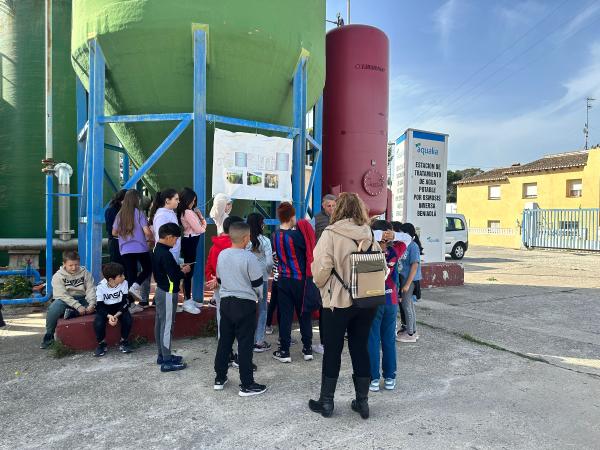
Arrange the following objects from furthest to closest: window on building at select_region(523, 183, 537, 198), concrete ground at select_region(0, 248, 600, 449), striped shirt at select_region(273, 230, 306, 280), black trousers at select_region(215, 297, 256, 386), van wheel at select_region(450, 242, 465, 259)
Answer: window on building at select_region(523, 183, 537, 198) → van wheel at select_region(450, 242, 465, 259) → striped shirt at select_region(273, 230, 306, 280) → black trousers at select_region(215, 297, 256, 386) → concrete ground at select_region(0, 248, 600, 449)

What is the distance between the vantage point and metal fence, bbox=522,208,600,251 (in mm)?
19375

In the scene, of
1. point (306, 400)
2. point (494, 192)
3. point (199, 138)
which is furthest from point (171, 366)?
point (494, 192)

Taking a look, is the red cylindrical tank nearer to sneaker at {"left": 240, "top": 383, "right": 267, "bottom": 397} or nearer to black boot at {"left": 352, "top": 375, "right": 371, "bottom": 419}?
sneaker at {"left": 240, "top": 383, "right": 267, "bottom": 397}

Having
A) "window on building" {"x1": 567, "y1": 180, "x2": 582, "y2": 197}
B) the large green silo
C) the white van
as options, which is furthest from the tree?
the large green silo

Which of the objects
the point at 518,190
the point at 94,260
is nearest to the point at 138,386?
the point at 94,260

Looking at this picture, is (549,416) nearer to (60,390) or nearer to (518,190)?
Result: (60,390)

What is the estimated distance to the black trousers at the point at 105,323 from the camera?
4203 millimetres

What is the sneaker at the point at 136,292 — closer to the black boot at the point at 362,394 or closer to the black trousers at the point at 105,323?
the black trousers at the point at 105,323

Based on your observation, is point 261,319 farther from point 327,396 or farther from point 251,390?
point 327,396

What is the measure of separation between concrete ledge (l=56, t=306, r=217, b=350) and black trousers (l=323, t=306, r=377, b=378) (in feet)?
7.43

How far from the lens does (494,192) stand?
30453 millimetres

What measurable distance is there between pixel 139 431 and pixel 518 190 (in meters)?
30.4

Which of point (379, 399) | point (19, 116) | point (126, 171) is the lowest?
point (379, 399)

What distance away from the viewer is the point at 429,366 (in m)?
4.10
